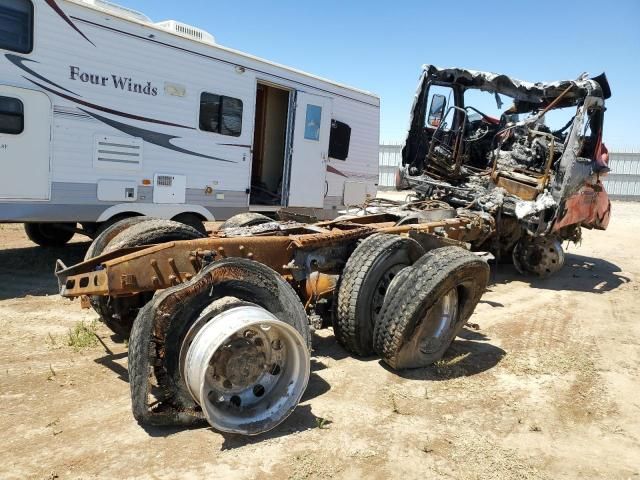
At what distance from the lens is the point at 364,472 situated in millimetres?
2754

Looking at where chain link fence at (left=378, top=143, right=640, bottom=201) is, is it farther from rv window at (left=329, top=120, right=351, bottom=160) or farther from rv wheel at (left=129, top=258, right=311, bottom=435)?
rv wheel at (left=129, top=258, right=311, bottom=435)

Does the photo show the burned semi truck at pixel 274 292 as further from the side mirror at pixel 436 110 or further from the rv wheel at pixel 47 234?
the rv wheel at pixel 47 234

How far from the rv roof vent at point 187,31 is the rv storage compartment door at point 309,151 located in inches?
67.6

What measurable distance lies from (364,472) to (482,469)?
64cm

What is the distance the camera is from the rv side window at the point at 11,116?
582 centimetres

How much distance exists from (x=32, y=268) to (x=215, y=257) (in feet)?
15.7

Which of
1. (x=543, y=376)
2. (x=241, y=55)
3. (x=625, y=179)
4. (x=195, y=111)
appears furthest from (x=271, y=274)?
(x=625, y=179)

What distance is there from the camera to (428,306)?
388 centimetres

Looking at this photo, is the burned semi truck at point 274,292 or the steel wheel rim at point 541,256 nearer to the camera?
the burned semi truck at point 274,292

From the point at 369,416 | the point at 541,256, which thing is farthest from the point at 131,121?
the point at 541,256

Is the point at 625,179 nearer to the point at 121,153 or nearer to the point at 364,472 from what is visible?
the point at 121,153

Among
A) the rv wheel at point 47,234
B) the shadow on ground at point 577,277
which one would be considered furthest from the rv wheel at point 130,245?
the shadow on ground at point 577,277

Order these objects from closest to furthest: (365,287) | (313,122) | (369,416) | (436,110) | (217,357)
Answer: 1. (217,357)
2. (369,416)
3. (365,287)
4. (436,110)
5. (313,122)

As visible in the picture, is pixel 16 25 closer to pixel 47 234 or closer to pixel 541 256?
pixel 47 234
